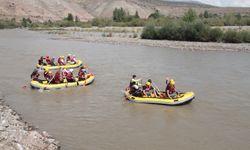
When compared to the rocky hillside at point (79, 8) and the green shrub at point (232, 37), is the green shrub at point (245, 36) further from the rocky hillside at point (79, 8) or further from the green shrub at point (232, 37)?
the rocky hillside at point (79, 8)

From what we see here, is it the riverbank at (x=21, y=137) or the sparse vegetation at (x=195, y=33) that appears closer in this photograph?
the riverbank at (x=21, y=137)

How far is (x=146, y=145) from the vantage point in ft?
34.4

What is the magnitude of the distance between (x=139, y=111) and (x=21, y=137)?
561 centimetres

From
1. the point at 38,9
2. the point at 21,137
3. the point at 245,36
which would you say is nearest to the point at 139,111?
the point at 21,137

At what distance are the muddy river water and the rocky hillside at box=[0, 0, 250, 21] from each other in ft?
316

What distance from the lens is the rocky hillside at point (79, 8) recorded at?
11706 cm

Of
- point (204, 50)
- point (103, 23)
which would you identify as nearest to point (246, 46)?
point (204, 50)

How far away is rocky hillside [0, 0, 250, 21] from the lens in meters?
117

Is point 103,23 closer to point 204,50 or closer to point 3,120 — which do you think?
point 204,50

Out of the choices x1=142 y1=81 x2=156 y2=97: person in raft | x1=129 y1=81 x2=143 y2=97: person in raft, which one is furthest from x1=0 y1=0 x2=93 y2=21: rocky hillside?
x1=142 y1=81 x2=156 y2=97: person in raft

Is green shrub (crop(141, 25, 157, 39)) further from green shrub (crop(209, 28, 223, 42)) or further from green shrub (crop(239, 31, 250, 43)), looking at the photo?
green shrub (crop(239, 31, 250, 43))

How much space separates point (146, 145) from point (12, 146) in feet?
12.5

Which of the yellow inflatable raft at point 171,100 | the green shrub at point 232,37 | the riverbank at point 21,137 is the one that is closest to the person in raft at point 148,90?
the yellow inflatable raft at point 171,100

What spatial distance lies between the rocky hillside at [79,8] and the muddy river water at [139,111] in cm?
9640
